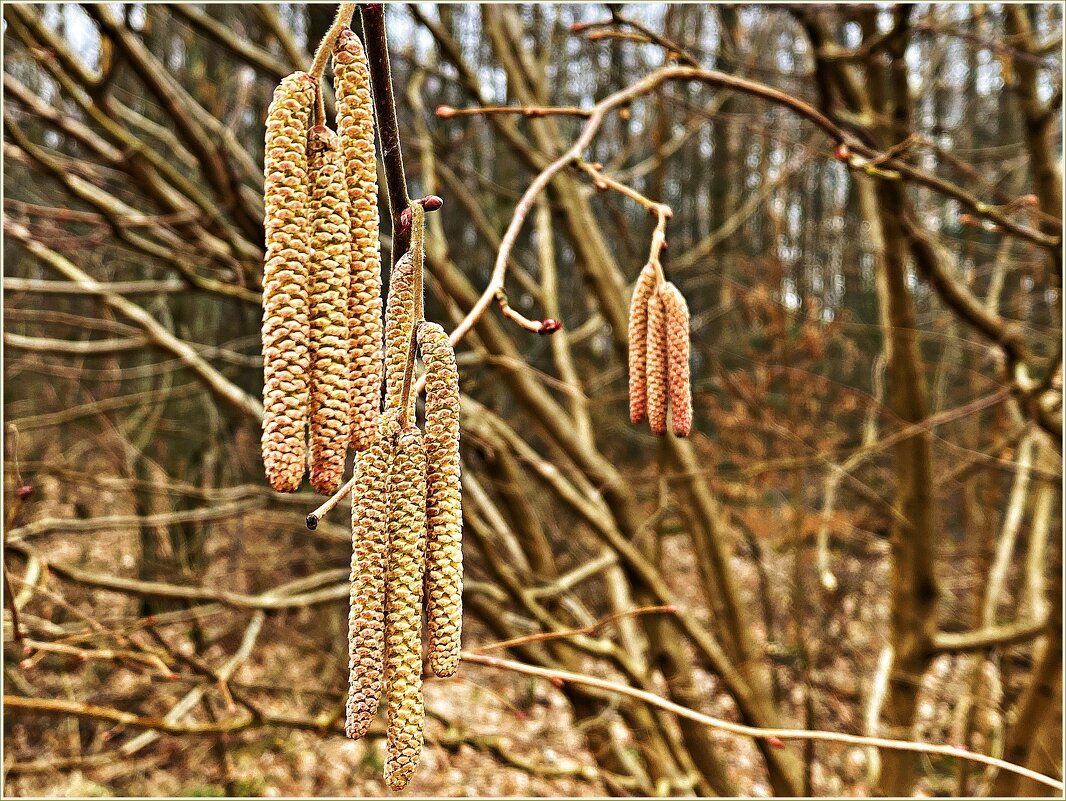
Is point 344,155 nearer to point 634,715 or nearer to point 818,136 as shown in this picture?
point 634,715

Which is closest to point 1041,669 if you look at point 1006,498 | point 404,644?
point 404,644

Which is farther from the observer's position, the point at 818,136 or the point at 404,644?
the point at 818,136

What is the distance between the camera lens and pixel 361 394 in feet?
1.42

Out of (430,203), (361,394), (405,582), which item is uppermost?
(430,203)

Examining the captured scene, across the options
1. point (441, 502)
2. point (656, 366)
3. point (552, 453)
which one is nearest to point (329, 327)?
point (441, 502)

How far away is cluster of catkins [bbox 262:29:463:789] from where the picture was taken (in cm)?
42

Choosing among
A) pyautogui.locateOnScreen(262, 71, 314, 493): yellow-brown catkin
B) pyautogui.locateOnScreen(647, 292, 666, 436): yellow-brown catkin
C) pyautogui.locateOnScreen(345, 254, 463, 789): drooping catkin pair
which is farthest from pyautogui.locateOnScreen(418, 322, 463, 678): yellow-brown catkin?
pyautogui.locateOnScreen(647, 292, 666, 436): yellow-brown catkin

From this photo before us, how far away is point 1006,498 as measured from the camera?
6379 mm

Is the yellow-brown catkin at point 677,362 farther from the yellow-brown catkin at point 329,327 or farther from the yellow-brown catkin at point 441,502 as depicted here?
the yellow-brown catkin at point 329,327

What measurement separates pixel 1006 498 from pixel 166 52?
7.25 m

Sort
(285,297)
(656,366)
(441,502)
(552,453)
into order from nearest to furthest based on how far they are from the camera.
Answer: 1. (285,297)
2. (441,502)
3. (656,366)
4. (552,453)

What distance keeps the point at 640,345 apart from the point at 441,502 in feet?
1.07

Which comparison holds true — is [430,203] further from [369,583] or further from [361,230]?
[369,583]

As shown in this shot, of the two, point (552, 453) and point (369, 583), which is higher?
point (552, 453)
